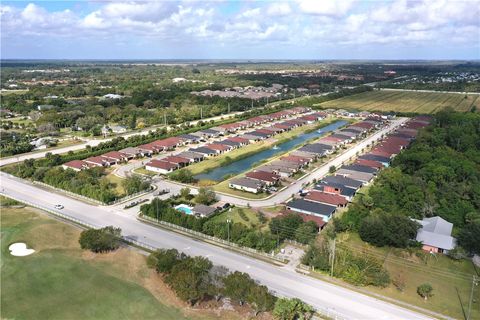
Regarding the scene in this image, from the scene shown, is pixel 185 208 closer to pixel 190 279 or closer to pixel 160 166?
pixel 160 166

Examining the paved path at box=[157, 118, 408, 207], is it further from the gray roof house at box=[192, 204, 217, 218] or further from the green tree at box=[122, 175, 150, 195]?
the gray roof house at box=[192, 204, 217, 218]

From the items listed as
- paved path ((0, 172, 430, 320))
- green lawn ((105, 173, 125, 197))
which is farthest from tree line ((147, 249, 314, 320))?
green lawn ((105, 173, 125, 197))

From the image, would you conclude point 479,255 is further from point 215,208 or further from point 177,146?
point 177,146

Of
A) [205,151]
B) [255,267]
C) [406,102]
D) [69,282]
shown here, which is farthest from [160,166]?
[406,102]

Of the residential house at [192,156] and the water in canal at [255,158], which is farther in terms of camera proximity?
the residential house at [192,156]

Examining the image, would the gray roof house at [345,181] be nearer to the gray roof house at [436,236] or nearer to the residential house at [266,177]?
the residential house at [266,177]

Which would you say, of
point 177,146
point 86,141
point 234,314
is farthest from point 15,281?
point 86,141

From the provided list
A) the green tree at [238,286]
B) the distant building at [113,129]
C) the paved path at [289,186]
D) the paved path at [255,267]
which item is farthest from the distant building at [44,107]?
the green tree at [238,286]
